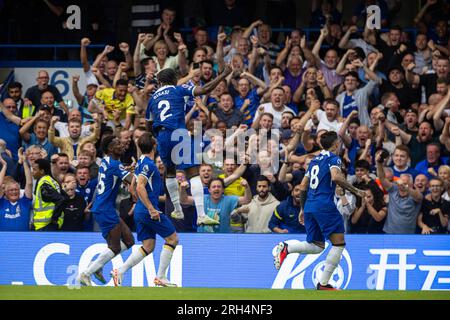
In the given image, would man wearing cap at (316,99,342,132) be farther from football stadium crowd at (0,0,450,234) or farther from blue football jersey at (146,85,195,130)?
blue football jersey at (146,85,195,130)

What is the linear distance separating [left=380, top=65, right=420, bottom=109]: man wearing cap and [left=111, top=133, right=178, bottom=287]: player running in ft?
23.1

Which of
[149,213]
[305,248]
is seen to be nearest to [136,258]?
[149,213]

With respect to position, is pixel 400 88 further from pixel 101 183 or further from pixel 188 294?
pixel 188 294

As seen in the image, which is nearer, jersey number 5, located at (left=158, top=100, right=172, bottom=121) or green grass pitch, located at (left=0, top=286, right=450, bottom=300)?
green grass pitch, located at (left=0, top=286, right=450, bottom=300)

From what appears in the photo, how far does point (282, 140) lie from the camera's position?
19219mm

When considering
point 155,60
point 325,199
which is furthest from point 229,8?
point 325,199

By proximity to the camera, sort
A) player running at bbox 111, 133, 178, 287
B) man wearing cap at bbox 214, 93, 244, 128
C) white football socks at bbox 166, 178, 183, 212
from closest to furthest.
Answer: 1. player running at bbox 111, 133, 178, 287
2. white football socks at bbox 166, 178, 183, 212
3. man wearing cap at bbox 214, 93, 244, 128

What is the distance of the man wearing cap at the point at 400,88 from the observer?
66.9ft

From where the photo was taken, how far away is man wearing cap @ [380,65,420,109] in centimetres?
2041

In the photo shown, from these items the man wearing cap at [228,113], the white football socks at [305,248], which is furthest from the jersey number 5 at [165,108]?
the man wearing cap at [228,113]

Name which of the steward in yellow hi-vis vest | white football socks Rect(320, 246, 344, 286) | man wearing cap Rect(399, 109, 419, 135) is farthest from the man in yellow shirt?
white football socks Rect(320, 246, 344, 286)

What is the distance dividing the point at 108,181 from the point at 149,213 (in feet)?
2.53

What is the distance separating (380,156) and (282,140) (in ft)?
6.20

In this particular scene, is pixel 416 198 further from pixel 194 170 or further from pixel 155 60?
pixel 155 60
